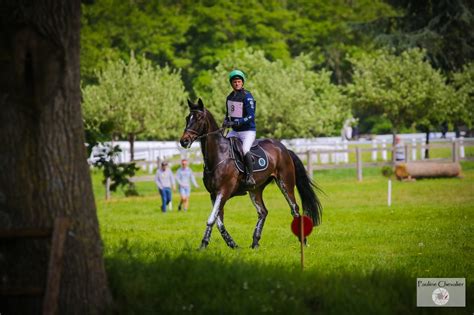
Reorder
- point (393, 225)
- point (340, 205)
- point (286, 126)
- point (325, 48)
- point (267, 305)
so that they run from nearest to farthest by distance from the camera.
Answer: point (267, 305)
point (393, 225)
point (340, 205)
point (286, 126)
point (325, 48)

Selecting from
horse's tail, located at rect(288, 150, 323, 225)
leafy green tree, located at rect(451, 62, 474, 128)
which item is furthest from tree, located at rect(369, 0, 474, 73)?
horse's tail, located at rect(288, 150, 323, 225)

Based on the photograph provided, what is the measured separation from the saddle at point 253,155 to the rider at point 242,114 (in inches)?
3.4

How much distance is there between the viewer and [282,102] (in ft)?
169

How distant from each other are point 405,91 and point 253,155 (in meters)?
37.2

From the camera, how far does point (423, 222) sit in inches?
830

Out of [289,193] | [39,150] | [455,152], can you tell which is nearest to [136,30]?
[455,152]

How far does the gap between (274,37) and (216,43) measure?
4.92 meters

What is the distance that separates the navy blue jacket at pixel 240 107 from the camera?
50.8 ft

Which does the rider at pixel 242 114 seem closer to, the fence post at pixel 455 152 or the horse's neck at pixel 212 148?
the horse's neck at pixel 212 148

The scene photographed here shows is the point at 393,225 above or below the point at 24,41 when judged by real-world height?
below

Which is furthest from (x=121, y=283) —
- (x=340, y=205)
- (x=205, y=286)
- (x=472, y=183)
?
(x=472, y=183)

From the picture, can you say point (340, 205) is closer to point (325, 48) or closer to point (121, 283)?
point (121, 283)

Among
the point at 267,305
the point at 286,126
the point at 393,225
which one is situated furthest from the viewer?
the point at 286,126

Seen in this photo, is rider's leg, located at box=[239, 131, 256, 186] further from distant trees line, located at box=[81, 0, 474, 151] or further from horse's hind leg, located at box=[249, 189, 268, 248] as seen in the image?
distant trees line, located at box=[81, 0, 474, 151]
